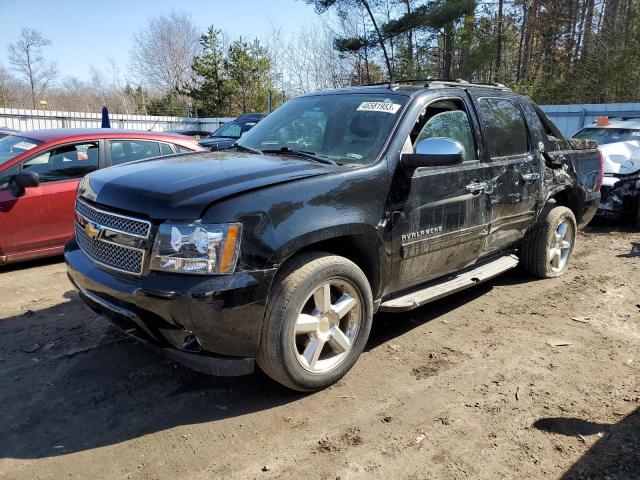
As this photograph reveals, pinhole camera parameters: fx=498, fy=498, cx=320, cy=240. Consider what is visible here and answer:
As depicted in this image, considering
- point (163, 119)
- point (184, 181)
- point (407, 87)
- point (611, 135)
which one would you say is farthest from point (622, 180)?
point (163, 119)

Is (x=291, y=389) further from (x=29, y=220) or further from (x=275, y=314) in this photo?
(x=29, y=220)

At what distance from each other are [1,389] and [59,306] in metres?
1.48

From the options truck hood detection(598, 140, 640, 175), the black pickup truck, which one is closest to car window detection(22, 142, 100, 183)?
the black pickup truck

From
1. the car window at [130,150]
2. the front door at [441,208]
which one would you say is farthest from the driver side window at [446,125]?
the car window at [130,150]

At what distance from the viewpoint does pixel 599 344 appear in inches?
157

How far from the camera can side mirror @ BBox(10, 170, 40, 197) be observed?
5246 millimetres

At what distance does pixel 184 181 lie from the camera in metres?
2.93

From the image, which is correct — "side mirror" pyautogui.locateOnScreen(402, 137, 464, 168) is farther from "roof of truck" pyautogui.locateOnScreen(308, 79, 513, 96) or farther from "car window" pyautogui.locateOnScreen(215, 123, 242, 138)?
"car window" pyautogui.locateOnScreen(215, 123, 242, 138)

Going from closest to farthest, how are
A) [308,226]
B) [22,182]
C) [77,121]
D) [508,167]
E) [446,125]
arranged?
[308,226], [446,125], [508,167], [22,182], [77,121]

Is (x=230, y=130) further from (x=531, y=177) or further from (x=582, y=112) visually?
(x=582, y=112)

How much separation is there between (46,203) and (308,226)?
3.95 meters

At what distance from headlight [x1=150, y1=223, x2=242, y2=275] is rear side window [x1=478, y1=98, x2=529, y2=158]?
2665 mm

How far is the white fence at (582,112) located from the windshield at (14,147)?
13742 mm

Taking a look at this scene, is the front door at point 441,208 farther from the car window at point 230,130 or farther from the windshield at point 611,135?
the car window at point 230,130
